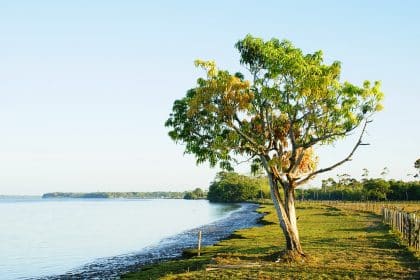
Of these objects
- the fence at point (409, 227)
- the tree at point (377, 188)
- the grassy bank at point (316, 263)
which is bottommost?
the grassy bank at point (316, 263)

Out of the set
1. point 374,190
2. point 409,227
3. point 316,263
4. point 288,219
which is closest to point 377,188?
point 374,190

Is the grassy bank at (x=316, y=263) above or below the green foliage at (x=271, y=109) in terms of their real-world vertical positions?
below

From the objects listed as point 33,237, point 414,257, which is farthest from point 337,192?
point 414,257

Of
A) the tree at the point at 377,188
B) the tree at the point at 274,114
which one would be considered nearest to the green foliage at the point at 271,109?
the tree at the point at 274,114

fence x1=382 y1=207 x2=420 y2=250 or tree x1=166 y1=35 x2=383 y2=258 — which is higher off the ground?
tree x1=166 y1=35 x2=383 y2=258

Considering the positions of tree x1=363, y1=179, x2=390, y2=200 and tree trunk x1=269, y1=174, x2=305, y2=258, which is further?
tree x1=363, y1=179, x2=390, y2=200

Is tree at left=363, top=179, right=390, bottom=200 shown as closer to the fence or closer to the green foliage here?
the fence

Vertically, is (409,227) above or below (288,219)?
below

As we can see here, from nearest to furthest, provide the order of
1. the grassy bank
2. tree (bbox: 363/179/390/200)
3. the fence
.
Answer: the grassy bank → the fence → tree (bbox: 363/179/390/200)

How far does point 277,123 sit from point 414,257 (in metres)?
12.1

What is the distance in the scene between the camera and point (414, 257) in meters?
28.4

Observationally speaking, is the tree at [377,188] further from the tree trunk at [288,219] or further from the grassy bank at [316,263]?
the tree trunk at [288,219]

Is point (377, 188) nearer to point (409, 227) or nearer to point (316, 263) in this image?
point (409, 227)

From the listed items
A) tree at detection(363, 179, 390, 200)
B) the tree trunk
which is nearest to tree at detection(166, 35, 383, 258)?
the tree trunk
